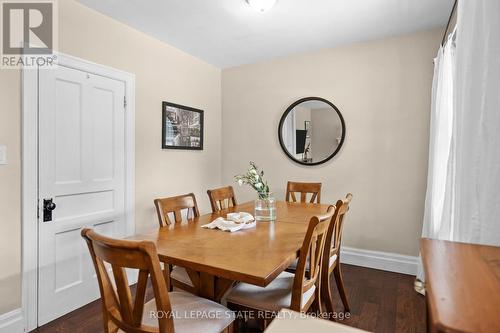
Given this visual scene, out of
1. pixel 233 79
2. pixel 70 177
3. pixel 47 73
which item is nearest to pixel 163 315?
pixel 70 177

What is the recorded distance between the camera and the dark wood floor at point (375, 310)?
2.07m

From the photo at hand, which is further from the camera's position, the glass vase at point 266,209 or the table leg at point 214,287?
the glass vase at point 266,209

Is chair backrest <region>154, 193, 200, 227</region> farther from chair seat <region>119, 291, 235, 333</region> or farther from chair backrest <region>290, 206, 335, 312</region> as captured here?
chair backrest <region>290, 206, 335, 312</region>

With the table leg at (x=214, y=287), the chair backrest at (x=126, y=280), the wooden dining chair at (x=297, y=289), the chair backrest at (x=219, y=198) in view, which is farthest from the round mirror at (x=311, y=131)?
the chair backrest at (x=126, y=280)

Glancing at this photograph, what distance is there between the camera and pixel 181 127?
3.40 m

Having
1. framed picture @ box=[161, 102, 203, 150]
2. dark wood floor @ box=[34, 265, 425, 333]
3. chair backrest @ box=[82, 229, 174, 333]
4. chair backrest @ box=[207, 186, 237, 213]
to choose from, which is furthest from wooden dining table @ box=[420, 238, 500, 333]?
framed picture @ box=[161, 102, 203, 150]

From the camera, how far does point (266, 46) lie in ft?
10.7

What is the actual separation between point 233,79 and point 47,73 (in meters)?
2.33

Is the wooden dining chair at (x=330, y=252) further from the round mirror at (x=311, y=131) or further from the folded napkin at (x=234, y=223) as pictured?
the round mirror at (x=311, y=131)

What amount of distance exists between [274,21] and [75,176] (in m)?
2.22

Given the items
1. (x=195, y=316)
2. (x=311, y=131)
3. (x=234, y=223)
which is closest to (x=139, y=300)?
(x=195, y=316)

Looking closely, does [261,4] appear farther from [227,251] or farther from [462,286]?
[462,286]

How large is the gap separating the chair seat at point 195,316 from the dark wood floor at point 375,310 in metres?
1.06

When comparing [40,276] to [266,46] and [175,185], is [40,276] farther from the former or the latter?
[266,46]
